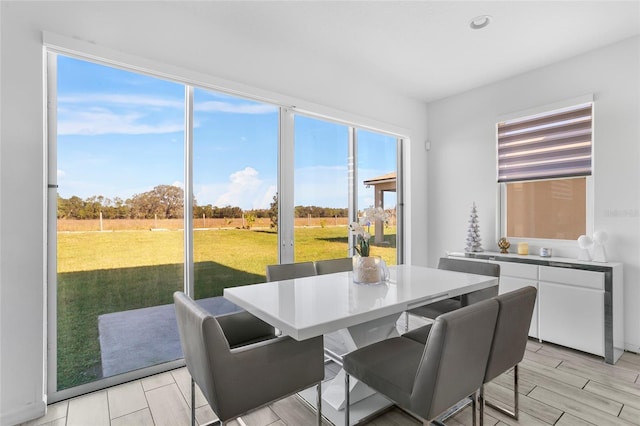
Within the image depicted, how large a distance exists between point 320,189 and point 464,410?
2.34 m

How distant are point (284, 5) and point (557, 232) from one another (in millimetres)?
3473

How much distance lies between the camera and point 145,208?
248 cm

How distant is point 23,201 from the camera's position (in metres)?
1.96

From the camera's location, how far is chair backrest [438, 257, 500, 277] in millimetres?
2488

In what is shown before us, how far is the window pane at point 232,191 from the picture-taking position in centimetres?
272

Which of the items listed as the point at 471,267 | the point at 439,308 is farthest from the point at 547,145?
the point at 439,308

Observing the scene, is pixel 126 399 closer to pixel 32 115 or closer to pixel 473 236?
pixel 32 115

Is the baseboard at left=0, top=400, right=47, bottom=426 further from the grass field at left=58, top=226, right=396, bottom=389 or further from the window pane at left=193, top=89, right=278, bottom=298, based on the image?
the window pane at left=193, top=89, right=278, bottom=298

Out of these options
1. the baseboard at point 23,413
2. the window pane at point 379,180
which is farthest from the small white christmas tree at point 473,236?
the baseboard at point 23,413

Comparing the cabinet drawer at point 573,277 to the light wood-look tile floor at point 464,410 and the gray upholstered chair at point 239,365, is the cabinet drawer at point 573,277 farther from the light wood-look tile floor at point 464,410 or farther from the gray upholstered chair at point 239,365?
the gray upholstered chair at point 239,365

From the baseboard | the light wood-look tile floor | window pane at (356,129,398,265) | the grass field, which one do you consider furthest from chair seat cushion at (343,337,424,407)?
window pane at (356,129,398,265)

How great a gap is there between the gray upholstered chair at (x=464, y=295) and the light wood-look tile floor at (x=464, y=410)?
23.5 inches

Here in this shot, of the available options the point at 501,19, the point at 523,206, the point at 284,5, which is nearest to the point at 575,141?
the point at 523,206

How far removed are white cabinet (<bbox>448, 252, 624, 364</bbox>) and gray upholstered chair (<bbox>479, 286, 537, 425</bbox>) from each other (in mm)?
1599
